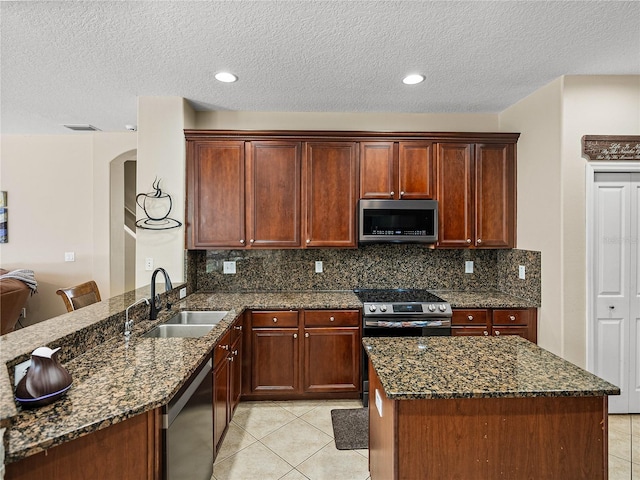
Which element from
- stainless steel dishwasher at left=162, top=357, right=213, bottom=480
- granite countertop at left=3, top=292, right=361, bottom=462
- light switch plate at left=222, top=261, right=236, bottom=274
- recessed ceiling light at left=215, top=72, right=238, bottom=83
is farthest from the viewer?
light switch plate at left=222, top=261, right=236, bottom=274

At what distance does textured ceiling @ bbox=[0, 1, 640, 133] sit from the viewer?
72.9 inches

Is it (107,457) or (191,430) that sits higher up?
(107,457)

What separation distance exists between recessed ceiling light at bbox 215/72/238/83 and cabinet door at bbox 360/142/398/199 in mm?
1271

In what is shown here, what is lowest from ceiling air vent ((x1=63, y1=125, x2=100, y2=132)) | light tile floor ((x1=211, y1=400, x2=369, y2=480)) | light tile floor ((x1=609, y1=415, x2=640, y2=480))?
light tile floor ((x1=211, y1=400, x2=369, y2=480))

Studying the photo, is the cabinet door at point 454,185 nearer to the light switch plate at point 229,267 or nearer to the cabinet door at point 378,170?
the cabinet door at point 378,170

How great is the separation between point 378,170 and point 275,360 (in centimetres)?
199

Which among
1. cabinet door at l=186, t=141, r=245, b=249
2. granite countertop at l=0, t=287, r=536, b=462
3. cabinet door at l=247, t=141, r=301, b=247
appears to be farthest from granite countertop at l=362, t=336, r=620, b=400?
cabinet door at l=186, t=141, r=245, b=249

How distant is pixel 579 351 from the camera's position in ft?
8.66

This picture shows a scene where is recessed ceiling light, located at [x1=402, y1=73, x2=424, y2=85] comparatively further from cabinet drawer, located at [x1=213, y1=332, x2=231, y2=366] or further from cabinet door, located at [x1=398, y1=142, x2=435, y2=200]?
cabinet drawer, located at [x1=213, y1=332, x2=231, y2=366]

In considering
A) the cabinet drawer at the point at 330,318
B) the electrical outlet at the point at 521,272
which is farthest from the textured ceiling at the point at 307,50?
the cabinet drawer at the point at 330,318

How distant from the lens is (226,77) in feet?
8.67

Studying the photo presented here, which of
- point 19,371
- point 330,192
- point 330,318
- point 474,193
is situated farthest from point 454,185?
point 19,371

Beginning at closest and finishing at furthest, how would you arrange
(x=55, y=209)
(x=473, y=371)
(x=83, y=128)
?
(x=473, y=371), (x=83, y=128), (x=55, y=209)

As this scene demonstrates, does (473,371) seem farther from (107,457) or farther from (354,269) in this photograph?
(354,269)
